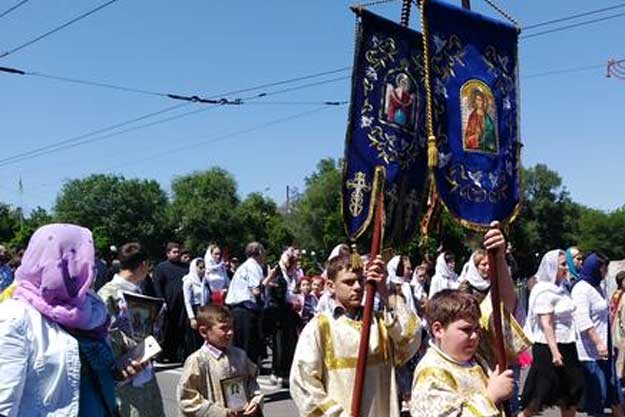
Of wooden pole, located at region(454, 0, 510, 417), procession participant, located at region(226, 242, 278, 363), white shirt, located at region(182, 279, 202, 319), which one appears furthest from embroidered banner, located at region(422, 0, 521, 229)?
white shirt, located at region(182, 279, 202, 319)

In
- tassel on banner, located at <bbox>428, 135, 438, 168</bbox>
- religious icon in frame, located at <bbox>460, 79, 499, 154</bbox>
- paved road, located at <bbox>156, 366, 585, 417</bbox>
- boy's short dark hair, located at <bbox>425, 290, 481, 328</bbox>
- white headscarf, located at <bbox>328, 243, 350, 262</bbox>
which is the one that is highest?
religious icon in frame, located at <bbox>460, 79, 499, 154</bbox>

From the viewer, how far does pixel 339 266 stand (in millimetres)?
4328

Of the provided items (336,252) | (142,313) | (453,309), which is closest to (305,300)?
(336,252)

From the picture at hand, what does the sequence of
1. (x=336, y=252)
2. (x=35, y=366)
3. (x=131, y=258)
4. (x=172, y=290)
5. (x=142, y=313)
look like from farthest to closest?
(x=172, y=290)
(x=336, y=252)
(x=131, y=258)
(x=142, y=313)
(x=35, y=366)

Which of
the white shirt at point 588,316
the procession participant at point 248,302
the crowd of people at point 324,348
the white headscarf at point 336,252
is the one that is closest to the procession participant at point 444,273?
the procession participant at point 248,302

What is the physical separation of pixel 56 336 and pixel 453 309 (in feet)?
5.38

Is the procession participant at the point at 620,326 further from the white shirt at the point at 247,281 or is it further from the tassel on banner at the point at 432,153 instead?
the tassel on banner at the point at 432,153

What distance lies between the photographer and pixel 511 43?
15.0 feet

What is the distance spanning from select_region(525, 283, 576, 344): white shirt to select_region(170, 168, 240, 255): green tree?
231 feet

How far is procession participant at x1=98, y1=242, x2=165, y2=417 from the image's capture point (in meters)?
4.57

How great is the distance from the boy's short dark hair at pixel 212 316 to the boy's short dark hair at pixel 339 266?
3.21 ft

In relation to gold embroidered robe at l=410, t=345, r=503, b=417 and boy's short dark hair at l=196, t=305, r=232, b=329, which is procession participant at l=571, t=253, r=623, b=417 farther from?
gold embroidered robe at l=410, t=345, r=503, b=417

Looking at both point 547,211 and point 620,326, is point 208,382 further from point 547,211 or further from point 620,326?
point 547,211

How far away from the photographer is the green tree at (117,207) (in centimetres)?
8200
